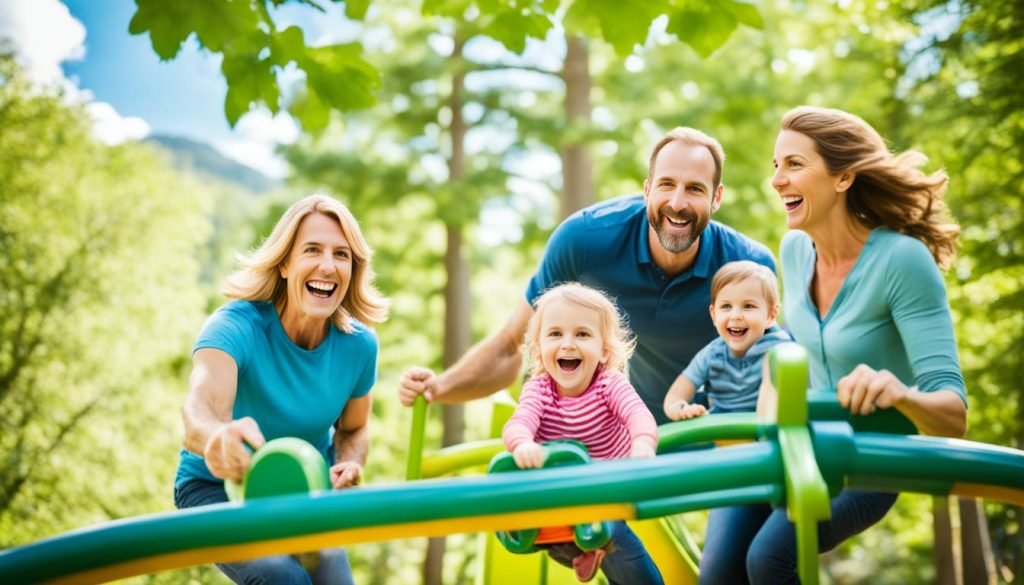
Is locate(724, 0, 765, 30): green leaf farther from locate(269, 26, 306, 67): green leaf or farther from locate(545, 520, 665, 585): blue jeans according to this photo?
locate(545, 520, 665, 585): blue jeans

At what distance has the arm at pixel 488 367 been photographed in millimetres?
3646

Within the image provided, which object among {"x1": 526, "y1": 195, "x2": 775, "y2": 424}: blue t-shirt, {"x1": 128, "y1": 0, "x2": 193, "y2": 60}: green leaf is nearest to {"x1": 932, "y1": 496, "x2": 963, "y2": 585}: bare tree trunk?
{"x1": 526, "y1": 195, "x2": 775, "y2": 424}: blue t-shirt

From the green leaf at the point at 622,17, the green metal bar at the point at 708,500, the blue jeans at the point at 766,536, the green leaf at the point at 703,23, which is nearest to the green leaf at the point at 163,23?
the green leaf at the point at 622,17

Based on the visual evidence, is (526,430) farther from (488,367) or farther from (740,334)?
(488,367)

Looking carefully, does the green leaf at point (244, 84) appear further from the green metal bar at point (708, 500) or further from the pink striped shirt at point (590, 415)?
the green metal bar at point (708, 500)

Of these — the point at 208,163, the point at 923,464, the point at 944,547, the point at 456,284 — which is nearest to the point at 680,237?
the point at 923,464

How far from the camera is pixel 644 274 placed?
Answer: 11.6 feet

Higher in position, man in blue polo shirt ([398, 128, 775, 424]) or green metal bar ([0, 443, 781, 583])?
man in blue polo shirt ([398, 128, 775, 424])

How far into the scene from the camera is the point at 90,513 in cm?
1369

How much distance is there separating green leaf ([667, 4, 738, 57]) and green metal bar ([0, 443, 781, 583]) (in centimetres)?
226

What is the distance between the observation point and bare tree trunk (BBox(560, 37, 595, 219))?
12703mm

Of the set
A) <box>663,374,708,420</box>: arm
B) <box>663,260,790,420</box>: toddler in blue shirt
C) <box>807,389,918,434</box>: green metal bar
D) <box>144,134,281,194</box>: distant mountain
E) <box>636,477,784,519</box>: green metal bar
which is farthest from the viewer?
<box>144,134,281,194</box>: distant mountain

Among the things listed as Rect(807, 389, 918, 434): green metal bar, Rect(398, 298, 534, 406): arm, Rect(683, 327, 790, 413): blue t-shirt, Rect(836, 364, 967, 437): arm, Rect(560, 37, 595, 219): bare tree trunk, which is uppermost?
Rect(560, 37, 595, 219): bare tree trunk

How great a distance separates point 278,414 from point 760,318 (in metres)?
1.48
